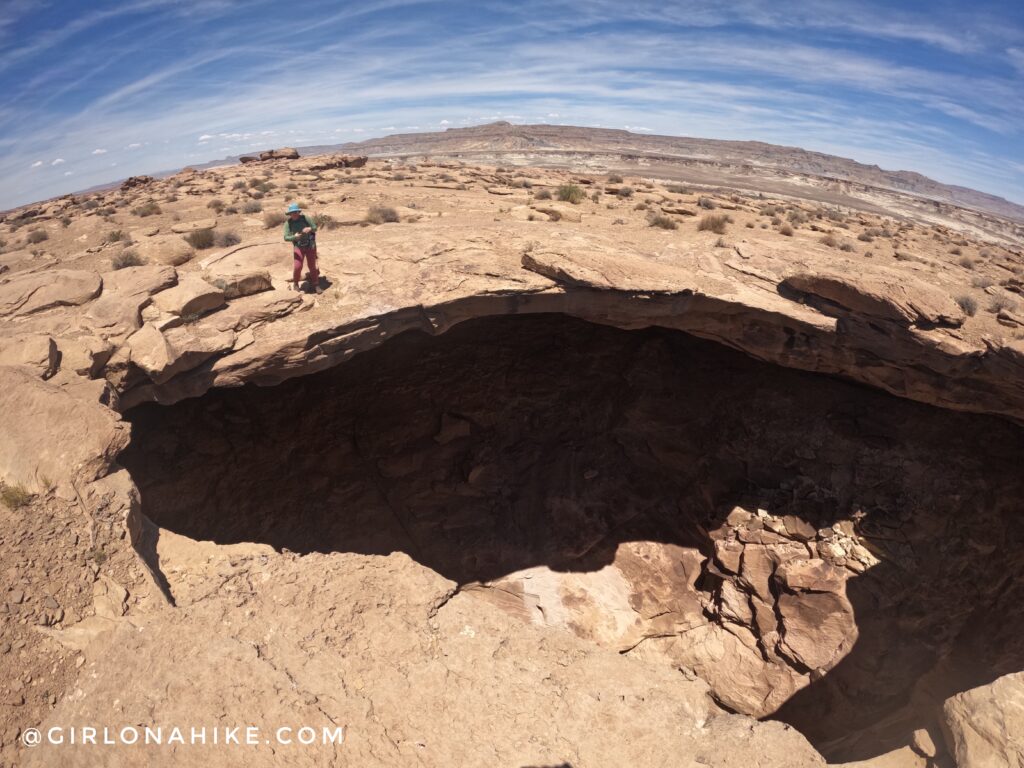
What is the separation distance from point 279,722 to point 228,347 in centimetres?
403

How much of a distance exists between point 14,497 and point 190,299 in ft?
9.14

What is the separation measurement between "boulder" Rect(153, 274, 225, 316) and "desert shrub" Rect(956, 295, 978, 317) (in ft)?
34.1

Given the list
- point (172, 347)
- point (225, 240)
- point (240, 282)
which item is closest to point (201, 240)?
point (225, 240)

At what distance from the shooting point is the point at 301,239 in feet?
20.6

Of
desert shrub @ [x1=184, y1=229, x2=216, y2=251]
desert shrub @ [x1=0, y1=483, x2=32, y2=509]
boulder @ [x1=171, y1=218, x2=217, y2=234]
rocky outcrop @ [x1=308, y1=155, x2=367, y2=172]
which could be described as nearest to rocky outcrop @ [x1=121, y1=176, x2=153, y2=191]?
rocky outcrop @ [x1=308, y1=155, x2=367, y2=172]

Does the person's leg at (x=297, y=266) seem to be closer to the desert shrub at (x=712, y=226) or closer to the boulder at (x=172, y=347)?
the boulder at (x=172, y=347)

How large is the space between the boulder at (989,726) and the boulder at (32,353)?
10.4 metres

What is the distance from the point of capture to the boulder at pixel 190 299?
6160 mm

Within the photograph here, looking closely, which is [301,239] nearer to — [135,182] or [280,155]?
[135,182]

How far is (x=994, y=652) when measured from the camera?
7359 millimetres

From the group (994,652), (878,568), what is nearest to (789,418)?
(878,568)

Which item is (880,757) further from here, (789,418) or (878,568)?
(789,418)

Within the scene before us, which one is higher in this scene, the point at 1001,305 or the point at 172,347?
the point at 1001,305

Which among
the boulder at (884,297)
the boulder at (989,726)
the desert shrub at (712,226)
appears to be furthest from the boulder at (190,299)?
the boulder at (989,726)
